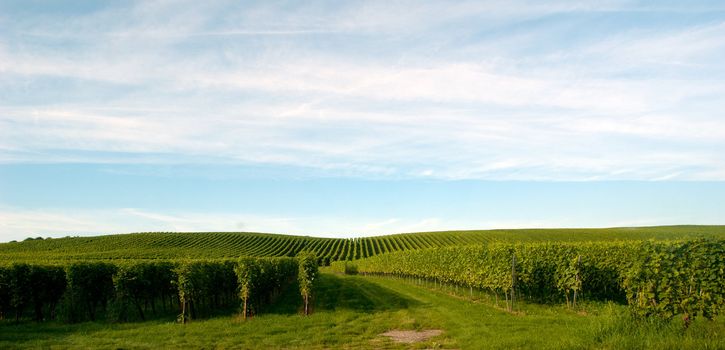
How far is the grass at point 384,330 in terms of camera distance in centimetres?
1233

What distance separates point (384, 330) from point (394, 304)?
7556 millimetres

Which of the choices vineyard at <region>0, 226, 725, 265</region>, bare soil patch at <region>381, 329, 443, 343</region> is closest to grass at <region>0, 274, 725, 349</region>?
bare soil patch at <region>381, 329, 443, 343</region>

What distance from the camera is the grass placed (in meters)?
12.3

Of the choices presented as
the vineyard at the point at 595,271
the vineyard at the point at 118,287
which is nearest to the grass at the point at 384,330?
the vineyard at the point at 595,271

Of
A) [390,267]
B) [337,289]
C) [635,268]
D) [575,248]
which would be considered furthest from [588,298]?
[390,267]

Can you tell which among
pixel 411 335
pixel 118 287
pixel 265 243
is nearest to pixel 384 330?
pixel 411 335

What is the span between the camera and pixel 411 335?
16750 mm

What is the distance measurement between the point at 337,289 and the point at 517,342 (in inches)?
856

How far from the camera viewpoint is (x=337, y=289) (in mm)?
33938

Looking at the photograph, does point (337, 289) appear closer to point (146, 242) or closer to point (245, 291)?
point (245, 291)

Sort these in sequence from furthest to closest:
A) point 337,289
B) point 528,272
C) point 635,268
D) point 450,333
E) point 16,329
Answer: point 337,289 < point 528,272 < point 16,329 < point 450,333 < point 635,268

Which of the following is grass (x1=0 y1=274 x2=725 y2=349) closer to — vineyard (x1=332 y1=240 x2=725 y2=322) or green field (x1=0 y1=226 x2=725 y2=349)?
green field (x1=0 y1=226 x2=725 y2=349)

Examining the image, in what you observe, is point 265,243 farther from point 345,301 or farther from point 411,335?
point 411,335

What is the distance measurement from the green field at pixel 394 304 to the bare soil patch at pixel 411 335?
333 mm
